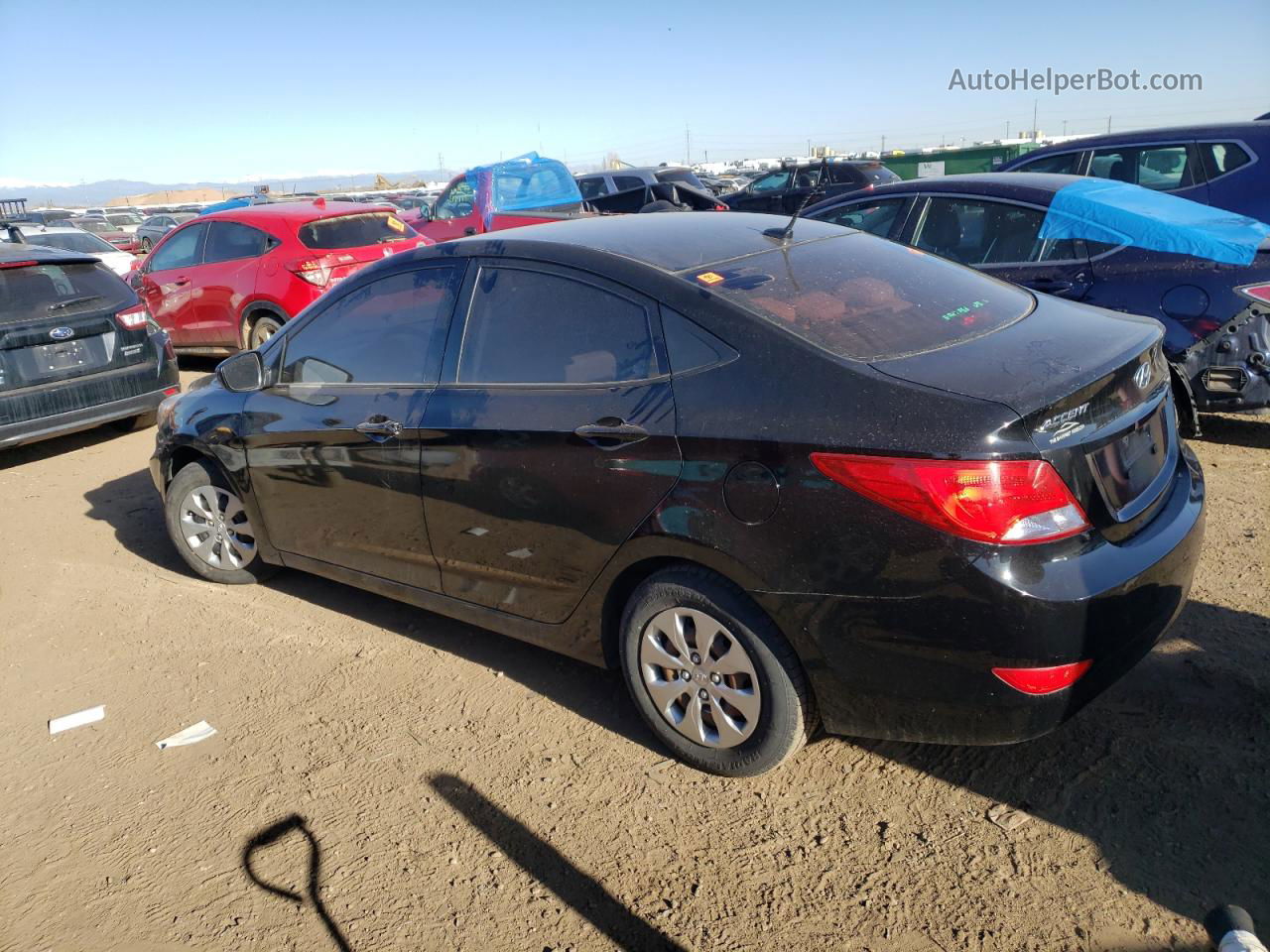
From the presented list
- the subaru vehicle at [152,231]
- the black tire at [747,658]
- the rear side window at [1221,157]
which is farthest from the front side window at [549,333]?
the subaru vehicle at [152,231]

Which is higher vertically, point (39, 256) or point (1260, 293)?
point (39, 256)

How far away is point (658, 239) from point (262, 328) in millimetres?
7146

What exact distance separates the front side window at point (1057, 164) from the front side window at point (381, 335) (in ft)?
19.2

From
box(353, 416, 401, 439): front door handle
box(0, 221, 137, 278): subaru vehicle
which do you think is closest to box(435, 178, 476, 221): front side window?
box(0, 221, 137, 278): subaru vehicle

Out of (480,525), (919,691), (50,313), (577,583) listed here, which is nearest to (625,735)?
(577,583)

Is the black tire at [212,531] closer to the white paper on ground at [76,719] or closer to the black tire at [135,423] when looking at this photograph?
the white paper on ground at [76,719]

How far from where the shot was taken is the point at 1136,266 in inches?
208

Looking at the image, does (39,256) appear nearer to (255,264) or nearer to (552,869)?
(255,264)

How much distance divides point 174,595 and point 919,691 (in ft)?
12.5

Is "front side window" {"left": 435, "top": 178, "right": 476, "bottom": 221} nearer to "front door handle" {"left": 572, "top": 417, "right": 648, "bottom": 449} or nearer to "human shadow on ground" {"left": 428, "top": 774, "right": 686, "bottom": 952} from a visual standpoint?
"front door handle" {"left": 572, "top": 417, "right": 648, "bottom": 449}

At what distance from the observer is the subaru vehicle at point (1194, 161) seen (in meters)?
6.53

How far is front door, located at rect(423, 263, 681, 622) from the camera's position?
300 centimetres

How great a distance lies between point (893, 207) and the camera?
245 inches

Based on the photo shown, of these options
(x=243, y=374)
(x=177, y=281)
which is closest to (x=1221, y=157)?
(x=243, y=374)
